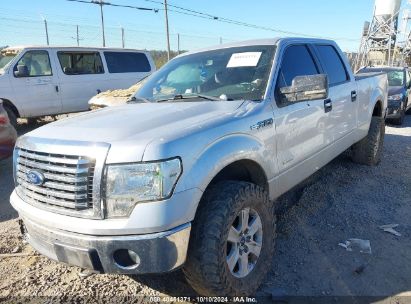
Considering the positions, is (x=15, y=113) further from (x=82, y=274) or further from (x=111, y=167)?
(x=111, y=167)

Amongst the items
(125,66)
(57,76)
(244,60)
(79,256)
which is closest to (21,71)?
(57,76)

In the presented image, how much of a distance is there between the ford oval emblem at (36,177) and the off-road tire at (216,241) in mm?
1007

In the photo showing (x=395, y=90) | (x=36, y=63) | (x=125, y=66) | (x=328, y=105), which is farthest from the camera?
(x=125, y=66)

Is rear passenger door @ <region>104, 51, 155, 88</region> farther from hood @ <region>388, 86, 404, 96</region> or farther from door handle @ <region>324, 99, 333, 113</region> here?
door handle @ <region>324, 99, 333, 113</region>

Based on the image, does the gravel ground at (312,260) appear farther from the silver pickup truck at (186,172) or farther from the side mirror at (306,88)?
the side mirror at (306,88)

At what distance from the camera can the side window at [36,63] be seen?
8.78 m

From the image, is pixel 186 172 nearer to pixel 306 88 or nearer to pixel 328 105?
pixel 306 88

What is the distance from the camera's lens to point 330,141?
4168 mm

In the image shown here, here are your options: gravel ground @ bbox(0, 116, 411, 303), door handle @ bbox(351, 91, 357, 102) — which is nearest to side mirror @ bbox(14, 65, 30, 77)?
gravel ground @ bbox(0, 116, 411, 303)

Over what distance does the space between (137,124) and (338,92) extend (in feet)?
8.82

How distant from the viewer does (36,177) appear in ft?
7.95

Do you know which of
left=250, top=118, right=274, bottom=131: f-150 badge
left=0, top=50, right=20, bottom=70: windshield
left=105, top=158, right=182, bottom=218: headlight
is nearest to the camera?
left=105, top=158, right=182, bottom=218: headlight

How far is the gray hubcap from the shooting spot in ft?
8.54

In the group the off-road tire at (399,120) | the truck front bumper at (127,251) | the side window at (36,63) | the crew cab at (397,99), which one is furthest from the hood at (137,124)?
the off-road tire at (399,120)
